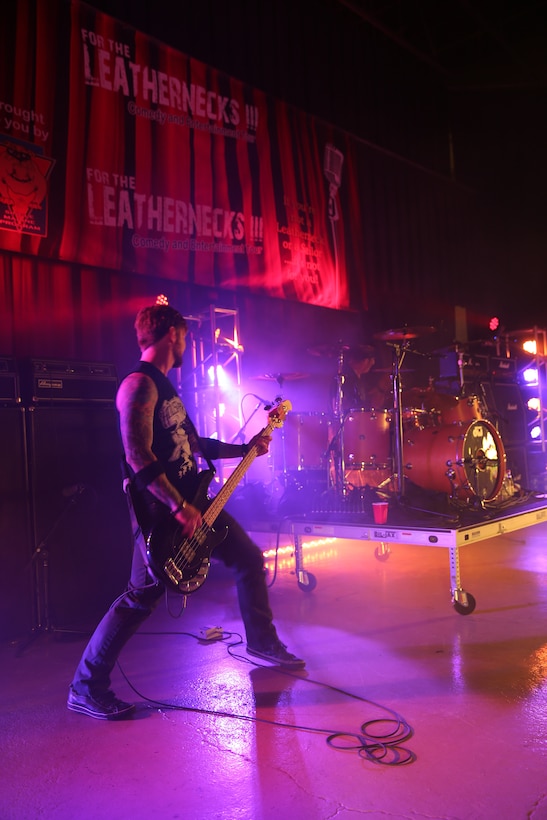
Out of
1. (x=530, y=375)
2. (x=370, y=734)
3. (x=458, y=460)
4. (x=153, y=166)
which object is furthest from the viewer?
(x=530, y=375)

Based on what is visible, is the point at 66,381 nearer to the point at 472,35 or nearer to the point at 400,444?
the point at 400,444

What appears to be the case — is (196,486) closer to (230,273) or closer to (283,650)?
(283,650)

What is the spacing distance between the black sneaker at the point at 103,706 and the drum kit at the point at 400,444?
3129 millimetres

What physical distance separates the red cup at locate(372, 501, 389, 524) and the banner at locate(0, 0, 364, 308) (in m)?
2.97

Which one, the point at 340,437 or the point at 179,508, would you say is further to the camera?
the point at 340,437

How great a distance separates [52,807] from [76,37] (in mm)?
5634

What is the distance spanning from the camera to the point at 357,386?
6.44 meters

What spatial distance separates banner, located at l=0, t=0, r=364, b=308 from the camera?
5180mm

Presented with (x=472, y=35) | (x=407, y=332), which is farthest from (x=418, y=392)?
(x=472, y=35)

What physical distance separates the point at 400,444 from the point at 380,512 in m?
1.08

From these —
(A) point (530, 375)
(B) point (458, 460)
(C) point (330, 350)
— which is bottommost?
(B) point (458, 460)

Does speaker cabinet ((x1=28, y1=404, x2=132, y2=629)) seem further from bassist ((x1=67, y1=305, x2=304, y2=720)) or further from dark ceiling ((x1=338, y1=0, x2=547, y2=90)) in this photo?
dark ceiling ((x1=338, y1=0, x2=547, y2=90))

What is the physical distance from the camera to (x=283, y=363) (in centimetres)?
791

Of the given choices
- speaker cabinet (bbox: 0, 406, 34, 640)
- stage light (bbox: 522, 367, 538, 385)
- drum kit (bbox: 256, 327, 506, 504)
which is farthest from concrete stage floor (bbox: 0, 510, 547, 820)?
stage light (bbox: 522, 367, 538, 385)
